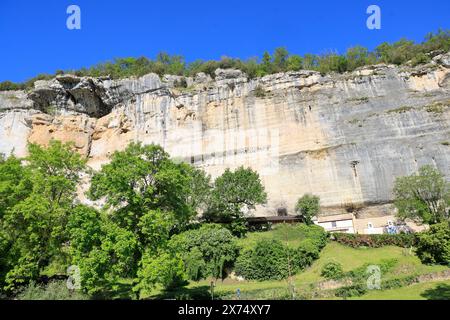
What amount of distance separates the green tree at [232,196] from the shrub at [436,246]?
1815cm

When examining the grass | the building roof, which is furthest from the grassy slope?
the building roof

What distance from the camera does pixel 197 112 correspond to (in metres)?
56.3

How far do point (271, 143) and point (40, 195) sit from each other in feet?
114

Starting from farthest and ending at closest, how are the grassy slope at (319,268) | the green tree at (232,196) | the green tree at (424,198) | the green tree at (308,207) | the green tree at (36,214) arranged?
the green tree at (308,207), the green tree at (232,196), the green tree at (424,198), the grassy slope at (319,268), the green tree at (36,214)

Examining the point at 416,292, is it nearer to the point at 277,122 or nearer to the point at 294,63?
the point at 277,122

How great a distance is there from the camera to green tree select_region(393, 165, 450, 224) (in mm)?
36303

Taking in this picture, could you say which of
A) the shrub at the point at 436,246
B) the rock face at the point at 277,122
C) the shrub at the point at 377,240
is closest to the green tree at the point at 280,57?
the rock face at the point at 277,122

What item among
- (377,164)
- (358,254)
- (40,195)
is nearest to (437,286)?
(358,254)

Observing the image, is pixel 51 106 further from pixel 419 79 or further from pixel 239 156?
pixel 419 79

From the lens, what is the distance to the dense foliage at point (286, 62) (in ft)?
186

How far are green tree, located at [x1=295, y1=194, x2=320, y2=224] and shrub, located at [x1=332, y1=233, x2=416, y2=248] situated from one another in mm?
7512

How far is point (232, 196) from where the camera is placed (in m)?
42.1

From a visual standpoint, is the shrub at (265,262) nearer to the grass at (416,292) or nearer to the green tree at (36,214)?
the grass at (416,292)

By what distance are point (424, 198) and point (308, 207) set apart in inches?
472
